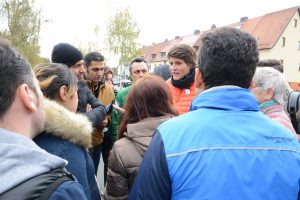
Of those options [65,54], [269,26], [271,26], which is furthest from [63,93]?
[269,26]

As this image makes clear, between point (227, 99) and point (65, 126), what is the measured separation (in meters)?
0.87

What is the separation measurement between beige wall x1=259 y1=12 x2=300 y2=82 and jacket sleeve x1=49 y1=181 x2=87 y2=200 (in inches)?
1634

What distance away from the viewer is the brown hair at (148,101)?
239 cm

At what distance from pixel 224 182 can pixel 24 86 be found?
2.89ft

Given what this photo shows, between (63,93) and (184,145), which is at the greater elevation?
(63,93)

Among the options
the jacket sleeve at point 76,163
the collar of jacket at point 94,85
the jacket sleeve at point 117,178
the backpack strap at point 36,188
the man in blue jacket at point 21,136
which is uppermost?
the man in blue jacket at point 21,136

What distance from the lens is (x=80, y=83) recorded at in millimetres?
3654

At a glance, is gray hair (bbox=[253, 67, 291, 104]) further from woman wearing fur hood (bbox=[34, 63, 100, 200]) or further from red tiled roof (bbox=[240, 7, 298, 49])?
red tiled roof (bbox=[240, 7, 298, 49])

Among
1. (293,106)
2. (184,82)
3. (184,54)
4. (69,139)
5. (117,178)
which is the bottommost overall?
(117,178)

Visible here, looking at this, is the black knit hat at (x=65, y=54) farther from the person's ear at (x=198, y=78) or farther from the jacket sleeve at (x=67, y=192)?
the jacket sleeve at (x=67, y=192)

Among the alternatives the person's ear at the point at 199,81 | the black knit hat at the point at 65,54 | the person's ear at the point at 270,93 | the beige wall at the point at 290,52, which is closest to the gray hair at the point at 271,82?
the person's ear at the point at 270,93

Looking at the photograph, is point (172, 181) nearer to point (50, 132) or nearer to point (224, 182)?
point (224, 182)

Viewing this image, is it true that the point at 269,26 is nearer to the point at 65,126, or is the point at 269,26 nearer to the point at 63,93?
the point at 63,93

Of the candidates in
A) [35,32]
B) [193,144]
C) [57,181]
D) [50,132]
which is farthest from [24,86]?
[35,32]
